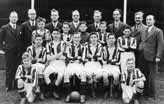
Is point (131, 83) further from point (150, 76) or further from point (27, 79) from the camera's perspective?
point (27, 79)

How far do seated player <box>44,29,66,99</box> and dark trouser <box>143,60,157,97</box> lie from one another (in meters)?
1.80

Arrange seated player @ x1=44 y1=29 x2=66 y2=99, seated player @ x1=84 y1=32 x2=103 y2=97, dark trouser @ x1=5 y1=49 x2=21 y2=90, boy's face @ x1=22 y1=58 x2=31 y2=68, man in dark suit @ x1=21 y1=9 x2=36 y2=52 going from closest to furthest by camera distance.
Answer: boy's face @ x1=22 y1=58 x2=31 y2=68 → seated player @ x1=44 y1=29 x2=66 y2=99 → seated player @ x1=84 y1=32 x2=103 y2=97 → dark trouser @ x1=5 y1=49 x2=21 y2=90 → man in dark suit @ x1=21 y1=9 x2=36 y2=52

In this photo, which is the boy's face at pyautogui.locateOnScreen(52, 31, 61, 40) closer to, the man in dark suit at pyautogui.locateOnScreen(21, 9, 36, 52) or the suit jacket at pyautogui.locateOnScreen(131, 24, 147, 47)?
the man in dark suit at pyautogui.locateOnScreen(21, 9, 36, 52)

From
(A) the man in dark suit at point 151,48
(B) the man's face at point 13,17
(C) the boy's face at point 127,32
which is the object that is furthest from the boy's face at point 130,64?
(B) the man's face at point 13,17

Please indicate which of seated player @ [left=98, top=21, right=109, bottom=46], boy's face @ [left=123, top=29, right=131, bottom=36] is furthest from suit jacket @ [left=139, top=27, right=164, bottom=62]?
seated player @ [left=98, top=21, right=109, bottom=46]

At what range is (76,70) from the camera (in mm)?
7660

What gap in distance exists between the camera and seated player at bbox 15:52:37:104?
7352 mm

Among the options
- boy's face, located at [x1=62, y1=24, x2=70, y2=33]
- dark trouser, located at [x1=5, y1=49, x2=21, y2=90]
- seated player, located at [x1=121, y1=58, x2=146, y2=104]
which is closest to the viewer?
seated player, located at [x1=121, y1=58, x2=146, y2=104]

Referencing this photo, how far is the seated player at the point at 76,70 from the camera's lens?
24.7 ft

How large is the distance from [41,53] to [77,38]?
2.78 feet

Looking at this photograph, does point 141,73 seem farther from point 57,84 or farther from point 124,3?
point 124,3

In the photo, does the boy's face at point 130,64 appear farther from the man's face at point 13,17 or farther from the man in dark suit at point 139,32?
the man's face at point 13,17

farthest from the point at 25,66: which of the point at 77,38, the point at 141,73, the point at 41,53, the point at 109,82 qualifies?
the point at 141,73

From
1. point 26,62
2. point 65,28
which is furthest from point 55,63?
point 65,28
